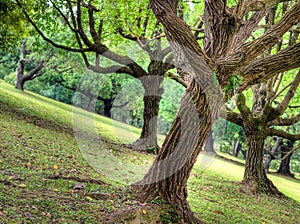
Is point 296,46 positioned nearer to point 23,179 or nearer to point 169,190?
point 169,190

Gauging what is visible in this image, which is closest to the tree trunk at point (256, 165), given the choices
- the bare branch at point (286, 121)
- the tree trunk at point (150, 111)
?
the bare branch at point (286, 121)

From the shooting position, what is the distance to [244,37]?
8.61 metres

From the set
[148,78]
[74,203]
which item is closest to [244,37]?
[74,203]

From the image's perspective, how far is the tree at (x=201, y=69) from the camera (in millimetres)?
Result: 6172

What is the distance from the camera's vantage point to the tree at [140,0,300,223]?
20.2 feet

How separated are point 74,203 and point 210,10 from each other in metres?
4.19

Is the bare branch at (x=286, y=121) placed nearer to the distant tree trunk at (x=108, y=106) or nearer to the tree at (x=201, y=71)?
the tree at (x=201, y=71)

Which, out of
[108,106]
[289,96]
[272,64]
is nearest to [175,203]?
[272,64]

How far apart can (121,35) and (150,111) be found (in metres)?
3.74

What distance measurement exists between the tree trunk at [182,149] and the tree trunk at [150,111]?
10654mm

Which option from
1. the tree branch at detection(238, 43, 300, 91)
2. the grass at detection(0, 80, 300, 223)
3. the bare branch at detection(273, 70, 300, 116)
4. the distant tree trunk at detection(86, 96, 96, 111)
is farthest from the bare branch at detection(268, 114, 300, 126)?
the distant tree trunk at detection(86, 96, 96, 111)

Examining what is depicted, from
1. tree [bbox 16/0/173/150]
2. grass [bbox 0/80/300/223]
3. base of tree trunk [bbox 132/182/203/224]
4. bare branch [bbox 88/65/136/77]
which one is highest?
tree [bbox 16/0/173/150]

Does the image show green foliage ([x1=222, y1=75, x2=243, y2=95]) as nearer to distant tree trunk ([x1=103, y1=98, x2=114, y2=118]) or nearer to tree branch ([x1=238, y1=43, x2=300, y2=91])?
tree branch ([x1=238, y1=43, x2=300, y2=91])

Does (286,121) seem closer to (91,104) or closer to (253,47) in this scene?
(253,47)
